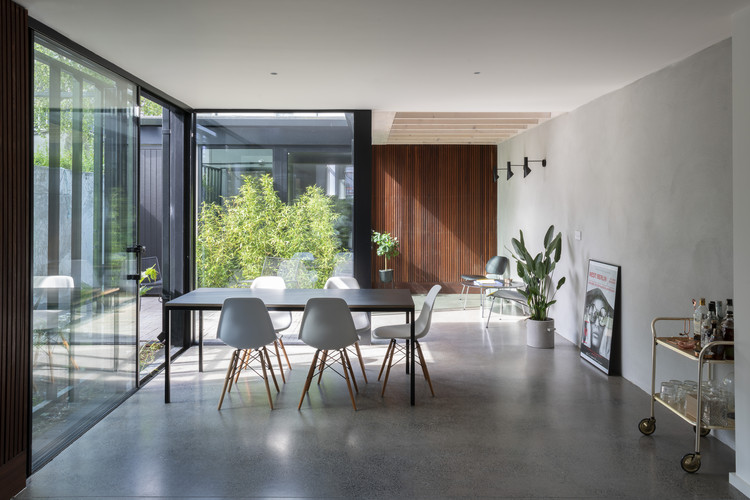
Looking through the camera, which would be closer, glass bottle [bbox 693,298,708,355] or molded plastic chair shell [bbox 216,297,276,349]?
glass bottle [bbox 693,298,708,355]

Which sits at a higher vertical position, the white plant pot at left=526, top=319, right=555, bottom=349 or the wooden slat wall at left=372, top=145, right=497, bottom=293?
the wooden slat wall at left=372, top=145, right=497, bottom=293

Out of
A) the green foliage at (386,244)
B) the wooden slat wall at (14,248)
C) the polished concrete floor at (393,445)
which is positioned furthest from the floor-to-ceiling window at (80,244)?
the green foliage at (386,244)

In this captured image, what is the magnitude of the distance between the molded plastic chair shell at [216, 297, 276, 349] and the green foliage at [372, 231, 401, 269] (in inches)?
227

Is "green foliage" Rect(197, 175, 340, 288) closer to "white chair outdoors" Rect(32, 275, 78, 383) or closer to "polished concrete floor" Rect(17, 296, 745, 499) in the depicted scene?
"polished concrete floor" Rect(17, 296, 745, 499)

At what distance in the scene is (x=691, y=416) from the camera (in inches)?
131

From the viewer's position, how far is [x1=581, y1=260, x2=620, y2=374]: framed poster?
5230 millimetres

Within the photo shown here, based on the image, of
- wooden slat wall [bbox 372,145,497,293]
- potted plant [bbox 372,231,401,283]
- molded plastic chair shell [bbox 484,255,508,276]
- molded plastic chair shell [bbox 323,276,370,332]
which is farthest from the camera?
wooden slat wall [bbox 372,145,497,293]

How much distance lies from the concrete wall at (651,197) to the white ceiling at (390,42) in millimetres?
254

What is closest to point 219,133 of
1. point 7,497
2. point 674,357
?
point 7,497

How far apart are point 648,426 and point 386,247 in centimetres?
650

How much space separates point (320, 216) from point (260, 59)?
2263 millimetres

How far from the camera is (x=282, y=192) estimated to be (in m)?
6.10

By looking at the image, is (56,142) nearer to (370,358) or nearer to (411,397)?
(411,397)

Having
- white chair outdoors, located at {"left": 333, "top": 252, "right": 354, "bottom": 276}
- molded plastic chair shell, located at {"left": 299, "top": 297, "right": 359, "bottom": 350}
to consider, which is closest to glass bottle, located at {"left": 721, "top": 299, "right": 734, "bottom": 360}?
molded plastic chair shell, located at {"left": 299, "top": 297, "right": 359, "bottom": 350}
